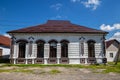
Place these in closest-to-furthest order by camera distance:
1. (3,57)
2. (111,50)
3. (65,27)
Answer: (65,27) < (3,57) < (111,50)

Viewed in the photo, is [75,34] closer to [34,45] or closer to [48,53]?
[48,53]

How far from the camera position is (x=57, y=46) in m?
20.3

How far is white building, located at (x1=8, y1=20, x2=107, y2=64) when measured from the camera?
2006 cm

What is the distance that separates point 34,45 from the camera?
20250mm

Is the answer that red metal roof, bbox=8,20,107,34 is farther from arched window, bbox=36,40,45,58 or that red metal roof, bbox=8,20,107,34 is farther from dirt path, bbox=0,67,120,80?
dirt path, bbox=0,67,120,80

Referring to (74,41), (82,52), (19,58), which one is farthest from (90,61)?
(19,58)

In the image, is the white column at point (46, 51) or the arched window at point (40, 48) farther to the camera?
the arched window at point (40, 48)

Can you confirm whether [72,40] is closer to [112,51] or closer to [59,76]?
[59,76]

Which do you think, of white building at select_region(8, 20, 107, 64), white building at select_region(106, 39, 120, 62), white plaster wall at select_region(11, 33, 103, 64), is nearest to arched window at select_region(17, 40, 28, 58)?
white building at select_region(8, 20, 107, 64)

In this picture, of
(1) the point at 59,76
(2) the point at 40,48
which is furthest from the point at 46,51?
(1) the point at 59,76

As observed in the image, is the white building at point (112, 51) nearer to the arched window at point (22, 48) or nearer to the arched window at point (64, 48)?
the arched window at point (64, 48)

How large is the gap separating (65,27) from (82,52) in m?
4.43

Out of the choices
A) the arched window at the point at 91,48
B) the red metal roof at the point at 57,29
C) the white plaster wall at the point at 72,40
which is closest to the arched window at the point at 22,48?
the white plaster wall at the point at 72,40

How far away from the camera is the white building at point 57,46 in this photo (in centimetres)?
2006
